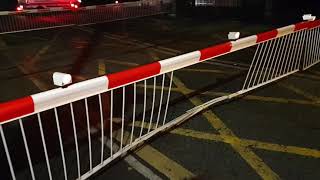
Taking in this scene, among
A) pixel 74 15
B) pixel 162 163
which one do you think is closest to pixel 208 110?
pixel 162 163

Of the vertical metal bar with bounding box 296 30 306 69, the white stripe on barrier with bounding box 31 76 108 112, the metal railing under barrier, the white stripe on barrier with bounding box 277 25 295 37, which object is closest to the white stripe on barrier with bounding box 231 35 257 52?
the white stripe on barrier with bounding box 277 25 295 37

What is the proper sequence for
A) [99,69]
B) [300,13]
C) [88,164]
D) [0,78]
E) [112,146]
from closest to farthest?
[88,164], [112,146], [0,78], [99,69], [300,13]

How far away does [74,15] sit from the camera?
16047 mm

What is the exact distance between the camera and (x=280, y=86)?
22.0 feet

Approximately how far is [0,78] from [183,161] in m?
5.33

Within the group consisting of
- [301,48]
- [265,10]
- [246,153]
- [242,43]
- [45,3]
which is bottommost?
[246,153]

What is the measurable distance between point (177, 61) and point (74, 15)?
42.1ft

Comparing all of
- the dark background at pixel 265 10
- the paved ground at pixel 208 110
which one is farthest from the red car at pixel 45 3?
the dark background at pixel 265 10

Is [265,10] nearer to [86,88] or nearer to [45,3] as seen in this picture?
[45,3]

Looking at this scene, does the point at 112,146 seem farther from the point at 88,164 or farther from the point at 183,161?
the point at 183,161

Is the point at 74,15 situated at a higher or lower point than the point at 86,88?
lower

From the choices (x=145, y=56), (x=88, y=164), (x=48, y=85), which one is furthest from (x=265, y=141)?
(x=145, y=56)

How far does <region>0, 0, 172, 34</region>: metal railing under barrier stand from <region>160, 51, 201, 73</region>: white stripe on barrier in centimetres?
1004

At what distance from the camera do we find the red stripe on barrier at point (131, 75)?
3434mm
